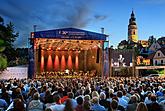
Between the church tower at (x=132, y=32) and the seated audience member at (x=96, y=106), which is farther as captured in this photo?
the church tower at (x=132, y=32)

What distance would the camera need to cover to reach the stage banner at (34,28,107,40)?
29859 mm

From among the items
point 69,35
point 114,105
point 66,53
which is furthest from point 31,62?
point 114,105

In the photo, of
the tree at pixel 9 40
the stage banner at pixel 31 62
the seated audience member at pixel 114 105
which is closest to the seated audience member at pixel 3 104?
the seated audience member at pixel 114 105

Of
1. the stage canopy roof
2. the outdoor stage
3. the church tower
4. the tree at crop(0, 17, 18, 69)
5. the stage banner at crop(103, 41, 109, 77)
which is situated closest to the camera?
the stage canopy roof

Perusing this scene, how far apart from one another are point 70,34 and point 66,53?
9.87 meters

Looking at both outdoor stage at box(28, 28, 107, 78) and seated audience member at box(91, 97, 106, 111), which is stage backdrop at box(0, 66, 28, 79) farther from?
seated audience member at box(91, 97, 106, 111)

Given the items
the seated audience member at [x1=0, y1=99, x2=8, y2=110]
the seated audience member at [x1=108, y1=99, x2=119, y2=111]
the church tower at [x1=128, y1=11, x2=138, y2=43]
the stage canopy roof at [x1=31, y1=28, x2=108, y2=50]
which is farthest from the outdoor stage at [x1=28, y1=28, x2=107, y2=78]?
the church tower at [x1=128, y1=11, x2=138, y2=43]

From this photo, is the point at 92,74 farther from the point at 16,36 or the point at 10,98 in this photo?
the point at 10,98

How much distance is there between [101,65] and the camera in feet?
106

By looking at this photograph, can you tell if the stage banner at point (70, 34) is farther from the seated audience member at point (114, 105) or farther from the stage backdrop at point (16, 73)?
the seated audience member at point (114, 105)

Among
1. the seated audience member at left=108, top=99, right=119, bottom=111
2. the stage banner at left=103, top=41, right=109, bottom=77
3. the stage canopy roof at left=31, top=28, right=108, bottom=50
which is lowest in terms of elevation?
the seated audience member at left=108, top=99, right=119, bottom=111

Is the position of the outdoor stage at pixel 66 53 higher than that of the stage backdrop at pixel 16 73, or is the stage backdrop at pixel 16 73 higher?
the outdoor stage at pixel 66 53

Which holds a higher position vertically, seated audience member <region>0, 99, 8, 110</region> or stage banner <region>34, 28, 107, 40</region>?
stage banner <region>34, 28, 107, 40</region>

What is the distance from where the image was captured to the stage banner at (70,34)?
2986 cm
